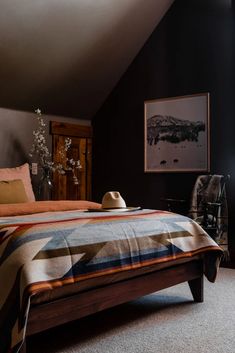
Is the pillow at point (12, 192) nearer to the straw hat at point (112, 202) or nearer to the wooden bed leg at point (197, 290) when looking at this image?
the straw hat at point (112, 202)

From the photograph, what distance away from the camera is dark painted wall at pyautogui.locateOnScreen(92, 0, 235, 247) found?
4.83 metres

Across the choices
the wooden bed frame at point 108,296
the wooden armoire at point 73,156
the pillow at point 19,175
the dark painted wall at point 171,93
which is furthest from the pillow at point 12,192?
the dark painted wall at point 171,93

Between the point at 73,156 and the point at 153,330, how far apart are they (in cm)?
345

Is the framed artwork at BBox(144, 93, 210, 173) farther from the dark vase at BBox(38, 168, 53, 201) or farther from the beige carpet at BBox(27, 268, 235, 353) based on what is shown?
the beige carpet at BBox(27, 268, 235, 353)

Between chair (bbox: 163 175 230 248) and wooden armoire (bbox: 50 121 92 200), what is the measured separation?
4.93 ft

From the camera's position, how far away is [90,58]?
513cm

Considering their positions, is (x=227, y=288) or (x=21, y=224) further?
(x=227, y=288)

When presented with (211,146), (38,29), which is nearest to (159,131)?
(211,146)

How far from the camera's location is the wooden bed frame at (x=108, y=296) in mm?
2066

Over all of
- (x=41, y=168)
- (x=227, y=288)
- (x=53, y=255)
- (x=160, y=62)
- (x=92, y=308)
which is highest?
(x=160, y=62)

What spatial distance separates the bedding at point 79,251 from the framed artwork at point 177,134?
2.18 m

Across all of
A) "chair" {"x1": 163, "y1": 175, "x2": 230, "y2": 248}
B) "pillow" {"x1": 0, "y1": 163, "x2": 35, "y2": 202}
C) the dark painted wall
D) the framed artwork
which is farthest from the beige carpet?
the framed artwork

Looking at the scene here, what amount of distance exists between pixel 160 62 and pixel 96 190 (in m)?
1.91

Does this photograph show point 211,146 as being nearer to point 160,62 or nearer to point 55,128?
point 160,62
